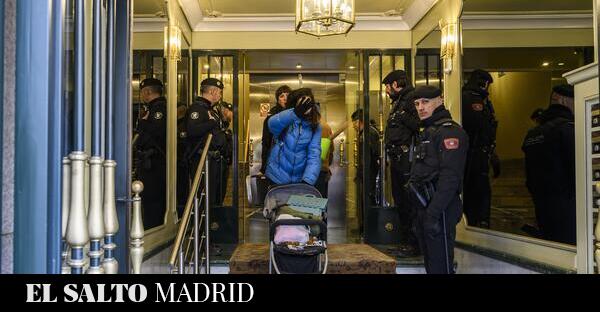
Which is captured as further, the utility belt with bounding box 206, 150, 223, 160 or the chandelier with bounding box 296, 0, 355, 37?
the utility belt with bounding box 206, 150, 223, 160

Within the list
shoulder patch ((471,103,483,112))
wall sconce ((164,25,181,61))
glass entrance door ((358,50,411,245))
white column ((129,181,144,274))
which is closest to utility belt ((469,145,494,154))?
shoulder patch ((471,103,483,112))

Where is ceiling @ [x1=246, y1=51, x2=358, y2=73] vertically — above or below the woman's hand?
above

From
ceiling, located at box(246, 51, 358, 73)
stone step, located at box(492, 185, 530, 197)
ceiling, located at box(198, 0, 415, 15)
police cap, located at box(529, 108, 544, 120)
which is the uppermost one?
ceiling, located at box(198, 0, 415, 15)

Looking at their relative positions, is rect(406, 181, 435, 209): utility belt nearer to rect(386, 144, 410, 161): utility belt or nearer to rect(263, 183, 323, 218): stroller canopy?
rect(263, 183, 323, 218): stroller canopy

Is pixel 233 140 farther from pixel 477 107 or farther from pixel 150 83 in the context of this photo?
pixel 477 107

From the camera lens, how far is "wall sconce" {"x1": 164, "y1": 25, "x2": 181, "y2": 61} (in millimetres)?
4740

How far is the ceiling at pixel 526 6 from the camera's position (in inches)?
127

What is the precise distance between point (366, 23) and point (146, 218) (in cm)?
376

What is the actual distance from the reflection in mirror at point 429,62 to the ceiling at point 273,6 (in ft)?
1.64

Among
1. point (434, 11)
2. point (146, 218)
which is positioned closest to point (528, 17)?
point (434, 11)

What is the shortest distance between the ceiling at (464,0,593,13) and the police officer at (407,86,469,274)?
918 mm
